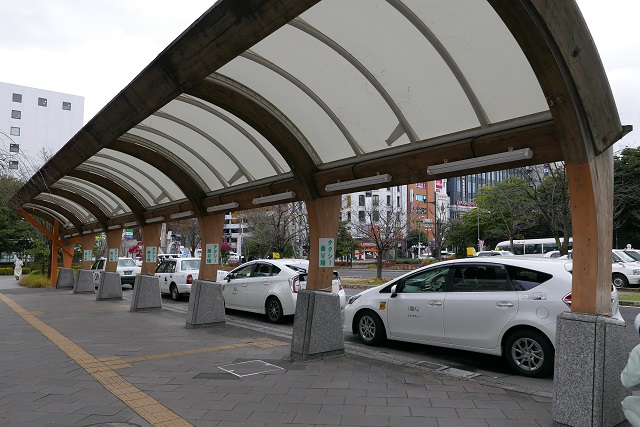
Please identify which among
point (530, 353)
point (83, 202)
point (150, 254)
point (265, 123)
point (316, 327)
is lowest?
point (530, 353)

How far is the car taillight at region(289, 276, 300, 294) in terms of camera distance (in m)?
11.1

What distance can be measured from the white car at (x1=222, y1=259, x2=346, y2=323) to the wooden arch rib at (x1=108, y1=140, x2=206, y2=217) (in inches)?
92.2

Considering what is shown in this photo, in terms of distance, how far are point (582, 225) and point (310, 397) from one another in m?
3.37

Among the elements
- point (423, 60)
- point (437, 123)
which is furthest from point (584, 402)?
point (423, 60)

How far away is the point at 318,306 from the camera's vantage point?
7117 mm

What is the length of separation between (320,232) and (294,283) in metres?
3.98

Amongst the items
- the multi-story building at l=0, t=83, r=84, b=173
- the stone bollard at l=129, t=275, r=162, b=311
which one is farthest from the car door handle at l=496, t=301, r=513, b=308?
the multi-story building at l=0, t=83, r=84, b=173

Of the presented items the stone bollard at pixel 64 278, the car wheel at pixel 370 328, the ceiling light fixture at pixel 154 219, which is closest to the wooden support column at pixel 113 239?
the ceiling light fixture at pixel 154 219

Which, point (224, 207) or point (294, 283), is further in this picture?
point (294, 283)

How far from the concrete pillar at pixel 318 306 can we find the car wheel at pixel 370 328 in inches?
48.0

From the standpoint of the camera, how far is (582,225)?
14.2 ft

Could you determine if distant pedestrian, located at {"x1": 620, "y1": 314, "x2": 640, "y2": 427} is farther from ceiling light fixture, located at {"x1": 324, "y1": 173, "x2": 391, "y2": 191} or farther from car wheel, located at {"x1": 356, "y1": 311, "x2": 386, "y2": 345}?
car wheel, located at {"x1": 356, "y1": 311, "x2": 386, "y2": 345}

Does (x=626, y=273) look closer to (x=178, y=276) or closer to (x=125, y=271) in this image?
(x=178, y=276)

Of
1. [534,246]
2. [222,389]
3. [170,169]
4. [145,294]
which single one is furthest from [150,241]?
[534,246]
